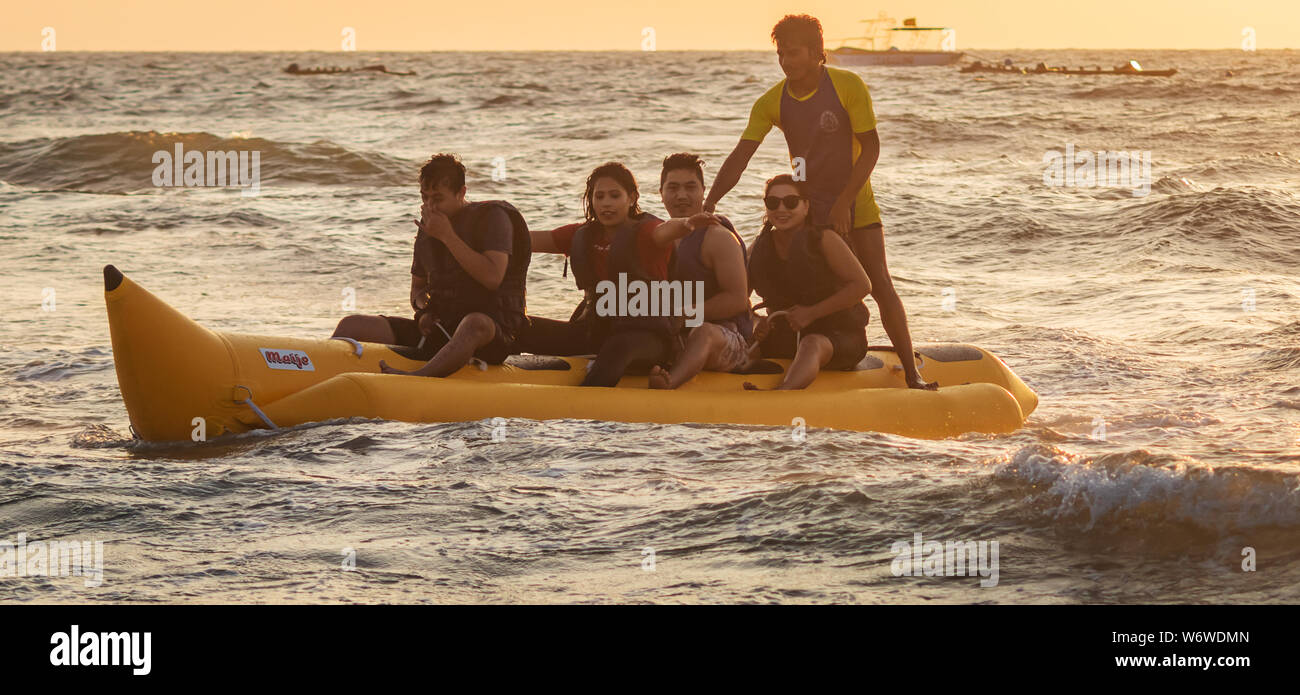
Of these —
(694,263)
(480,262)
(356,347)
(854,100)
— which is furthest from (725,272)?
(356,347)

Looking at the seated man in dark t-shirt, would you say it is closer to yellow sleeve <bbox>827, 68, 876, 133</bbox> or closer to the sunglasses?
Result: the sunglasses

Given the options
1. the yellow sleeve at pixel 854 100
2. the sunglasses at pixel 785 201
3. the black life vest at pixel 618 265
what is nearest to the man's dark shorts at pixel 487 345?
the black life vest at pixel 618 265

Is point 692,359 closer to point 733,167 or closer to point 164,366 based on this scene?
point 733,167

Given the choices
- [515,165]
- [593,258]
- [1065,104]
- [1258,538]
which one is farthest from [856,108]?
[1065,104]

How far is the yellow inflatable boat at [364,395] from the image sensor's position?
566 centimetres

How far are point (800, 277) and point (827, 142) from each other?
0.68m

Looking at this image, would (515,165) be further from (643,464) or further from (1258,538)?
(1258,538)

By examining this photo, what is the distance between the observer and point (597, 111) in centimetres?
3153

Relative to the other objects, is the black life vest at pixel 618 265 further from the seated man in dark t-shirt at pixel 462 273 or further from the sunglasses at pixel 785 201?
the sunglasses at pixel 785 201

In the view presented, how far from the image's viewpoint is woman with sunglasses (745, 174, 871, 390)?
19.5 ft

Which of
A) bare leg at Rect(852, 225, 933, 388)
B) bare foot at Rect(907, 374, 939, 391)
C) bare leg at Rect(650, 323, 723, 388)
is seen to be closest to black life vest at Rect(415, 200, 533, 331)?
bare leg at Rect(650, 323, 723, 388)

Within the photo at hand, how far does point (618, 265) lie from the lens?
19.5 ft

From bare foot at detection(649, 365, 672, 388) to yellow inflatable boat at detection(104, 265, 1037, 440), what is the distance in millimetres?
72
